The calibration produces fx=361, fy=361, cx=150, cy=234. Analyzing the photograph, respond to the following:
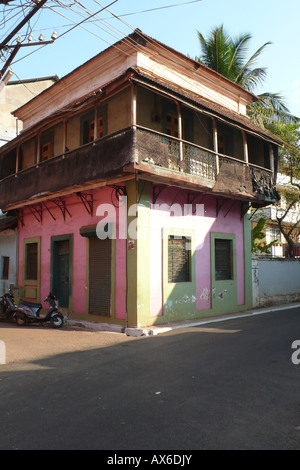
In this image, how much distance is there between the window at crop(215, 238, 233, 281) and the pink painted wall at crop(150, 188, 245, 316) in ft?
1.34

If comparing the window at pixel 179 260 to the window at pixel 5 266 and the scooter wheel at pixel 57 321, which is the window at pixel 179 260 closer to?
the scooter wheel at pixel 57 321

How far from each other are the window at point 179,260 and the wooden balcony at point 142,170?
1.83 meters

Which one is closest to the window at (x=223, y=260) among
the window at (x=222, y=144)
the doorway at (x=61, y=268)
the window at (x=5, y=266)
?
the window at (x=222, y=144)

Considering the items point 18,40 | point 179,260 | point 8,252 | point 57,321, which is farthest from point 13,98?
point 179,260

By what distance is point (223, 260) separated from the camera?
527 inches

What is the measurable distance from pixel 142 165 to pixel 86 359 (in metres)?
4.83

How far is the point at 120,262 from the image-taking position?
10438mm

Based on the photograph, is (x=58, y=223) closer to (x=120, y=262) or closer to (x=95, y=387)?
(x=120, y=262)

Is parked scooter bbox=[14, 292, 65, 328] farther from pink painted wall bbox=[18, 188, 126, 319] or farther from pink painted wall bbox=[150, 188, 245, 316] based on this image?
pink painted wall bbox=[150, 188, 245, 316]

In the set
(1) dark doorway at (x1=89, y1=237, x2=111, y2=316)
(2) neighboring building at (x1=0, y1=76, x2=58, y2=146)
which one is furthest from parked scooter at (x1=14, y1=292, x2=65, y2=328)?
(2) neighboring building at (x1=0, y1=76, x2=58, y2=146)

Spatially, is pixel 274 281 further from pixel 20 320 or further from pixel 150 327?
pixel 20 320

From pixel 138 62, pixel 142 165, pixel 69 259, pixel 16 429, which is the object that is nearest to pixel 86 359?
pixel 16 429

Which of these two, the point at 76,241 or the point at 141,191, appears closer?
the point at 141,191

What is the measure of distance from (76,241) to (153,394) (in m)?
8.24
